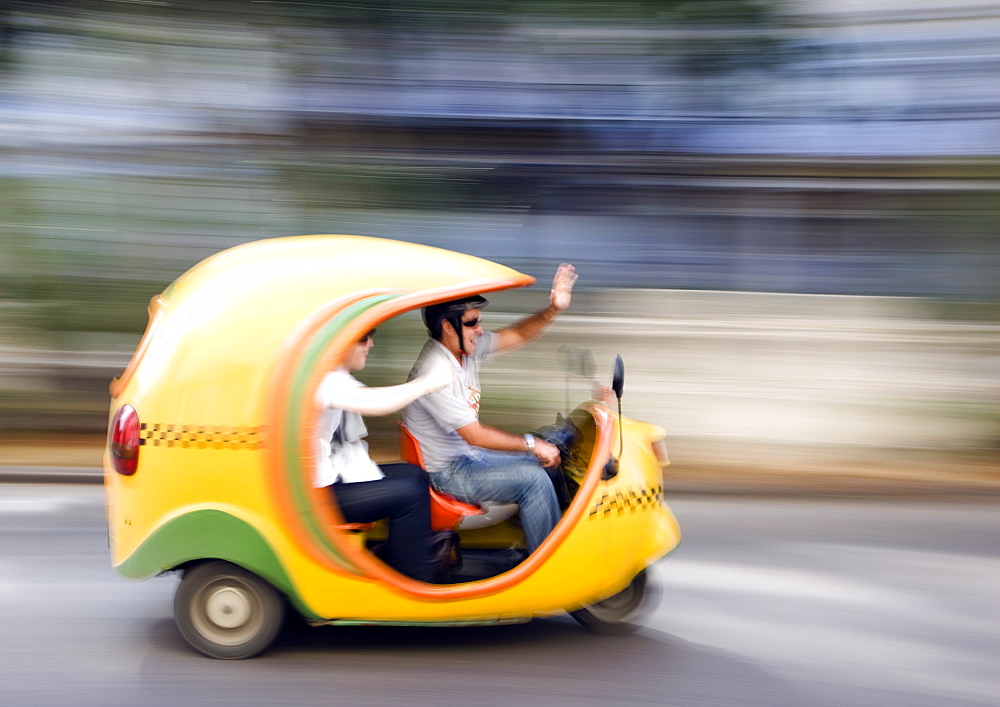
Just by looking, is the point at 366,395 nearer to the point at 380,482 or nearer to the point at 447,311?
the point at 380,482

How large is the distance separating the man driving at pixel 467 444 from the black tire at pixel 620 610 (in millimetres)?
513

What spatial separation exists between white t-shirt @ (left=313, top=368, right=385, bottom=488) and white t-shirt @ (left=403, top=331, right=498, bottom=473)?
19 centimetres

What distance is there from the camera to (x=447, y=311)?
3.74m

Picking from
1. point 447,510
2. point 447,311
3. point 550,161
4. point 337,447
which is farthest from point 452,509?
point 550,161

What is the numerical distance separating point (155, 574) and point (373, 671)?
32.2 inches

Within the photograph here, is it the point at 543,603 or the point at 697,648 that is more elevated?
the point at 543,603

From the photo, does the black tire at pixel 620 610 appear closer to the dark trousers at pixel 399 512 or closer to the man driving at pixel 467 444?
the man driving at pixel 467 444

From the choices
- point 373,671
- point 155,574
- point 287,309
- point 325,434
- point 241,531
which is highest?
point 287,309

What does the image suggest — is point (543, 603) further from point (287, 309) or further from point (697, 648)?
point (287, 309)

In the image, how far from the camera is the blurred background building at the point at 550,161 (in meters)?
8.16

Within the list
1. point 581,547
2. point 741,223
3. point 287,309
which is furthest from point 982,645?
point 741,223

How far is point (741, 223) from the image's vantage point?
8.80 meters

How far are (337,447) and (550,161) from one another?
17.4ft

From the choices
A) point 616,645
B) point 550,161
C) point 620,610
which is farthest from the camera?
point 550,161
